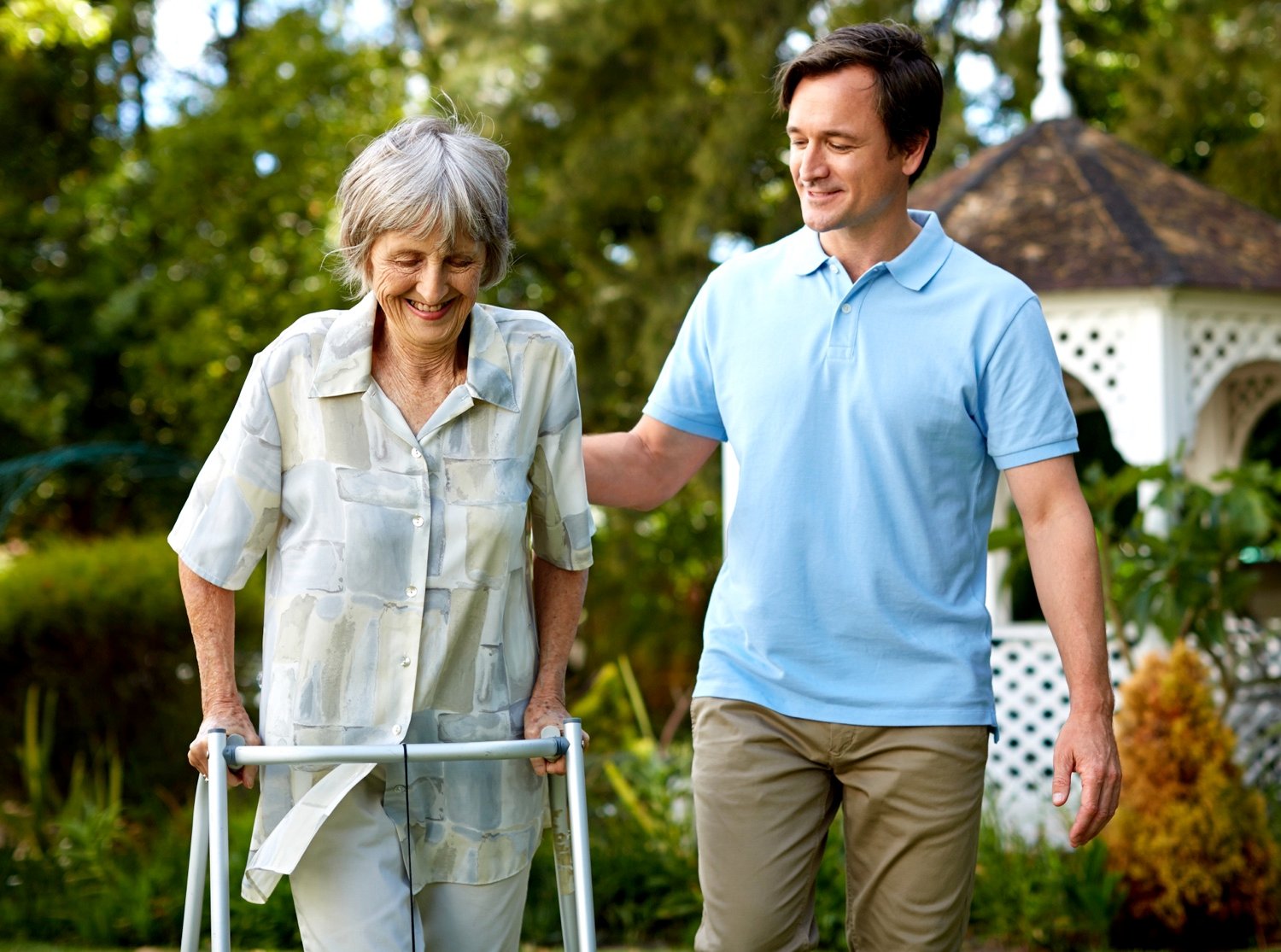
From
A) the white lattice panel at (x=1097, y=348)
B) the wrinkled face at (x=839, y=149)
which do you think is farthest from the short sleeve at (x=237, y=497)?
the white lattice panel at (x=1097, y=348)

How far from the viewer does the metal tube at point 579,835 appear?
259cm

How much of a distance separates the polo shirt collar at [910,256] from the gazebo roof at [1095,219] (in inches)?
176

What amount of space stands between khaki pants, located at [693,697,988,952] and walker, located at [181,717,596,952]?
377mm

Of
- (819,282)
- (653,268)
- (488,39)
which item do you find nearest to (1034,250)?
(819,282)

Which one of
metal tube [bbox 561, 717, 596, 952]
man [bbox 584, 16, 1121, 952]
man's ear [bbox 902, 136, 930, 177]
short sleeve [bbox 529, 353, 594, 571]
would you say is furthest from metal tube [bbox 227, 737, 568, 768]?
man's ear [bbox 902, 136, 930, 177]

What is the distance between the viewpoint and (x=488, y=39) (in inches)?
588

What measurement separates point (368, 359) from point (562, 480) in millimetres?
410

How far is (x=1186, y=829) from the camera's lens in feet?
18.7

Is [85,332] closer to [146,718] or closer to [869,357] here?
[146,718]

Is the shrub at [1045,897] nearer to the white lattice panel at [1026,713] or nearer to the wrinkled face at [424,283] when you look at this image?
the white lattice panel at [1026,713]

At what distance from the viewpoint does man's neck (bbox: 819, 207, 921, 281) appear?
3.14 meters

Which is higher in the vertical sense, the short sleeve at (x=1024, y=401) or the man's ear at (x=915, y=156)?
the man's ear at (x=915, y=156)

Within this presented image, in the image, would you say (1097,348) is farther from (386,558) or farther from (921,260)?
(386,558)

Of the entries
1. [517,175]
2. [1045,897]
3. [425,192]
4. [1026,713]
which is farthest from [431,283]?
[517,175]
